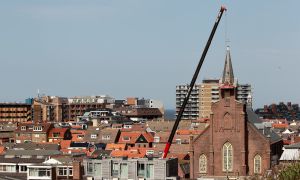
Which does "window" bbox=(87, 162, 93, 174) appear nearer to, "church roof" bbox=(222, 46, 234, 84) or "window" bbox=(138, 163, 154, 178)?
"window" bbox=(138, 163, 154, 178)

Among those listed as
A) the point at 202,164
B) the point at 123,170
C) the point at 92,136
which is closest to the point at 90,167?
the point at 123,170

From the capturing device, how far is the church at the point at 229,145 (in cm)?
10512

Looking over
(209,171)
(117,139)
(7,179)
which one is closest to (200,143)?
(209,171)

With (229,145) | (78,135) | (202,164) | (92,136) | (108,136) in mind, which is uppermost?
(78,135)

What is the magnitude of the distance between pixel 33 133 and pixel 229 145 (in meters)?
96.4

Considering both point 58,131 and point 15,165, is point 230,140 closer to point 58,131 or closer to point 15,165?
point 15,165

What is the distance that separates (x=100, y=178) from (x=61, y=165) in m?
12.6

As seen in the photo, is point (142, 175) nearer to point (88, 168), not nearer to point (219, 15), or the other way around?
point (88, 168)

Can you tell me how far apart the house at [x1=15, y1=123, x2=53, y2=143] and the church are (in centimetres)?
9015

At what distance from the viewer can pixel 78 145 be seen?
16412cm

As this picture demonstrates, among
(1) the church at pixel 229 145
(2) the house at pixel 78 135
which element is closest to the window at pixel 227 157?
(1) the church at pixel 229 145

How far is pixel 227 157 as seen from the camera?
350 ft

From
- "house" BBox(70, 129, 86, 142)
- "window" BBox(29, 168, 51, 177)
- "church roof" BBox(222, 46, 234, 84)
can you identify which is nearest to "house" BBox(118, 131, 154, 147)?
"house" BBox(70, 129, 86, 142)

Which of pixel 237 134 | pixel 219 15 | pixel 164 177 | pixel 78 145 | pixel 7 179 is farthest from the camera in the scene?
pixel 78 145
